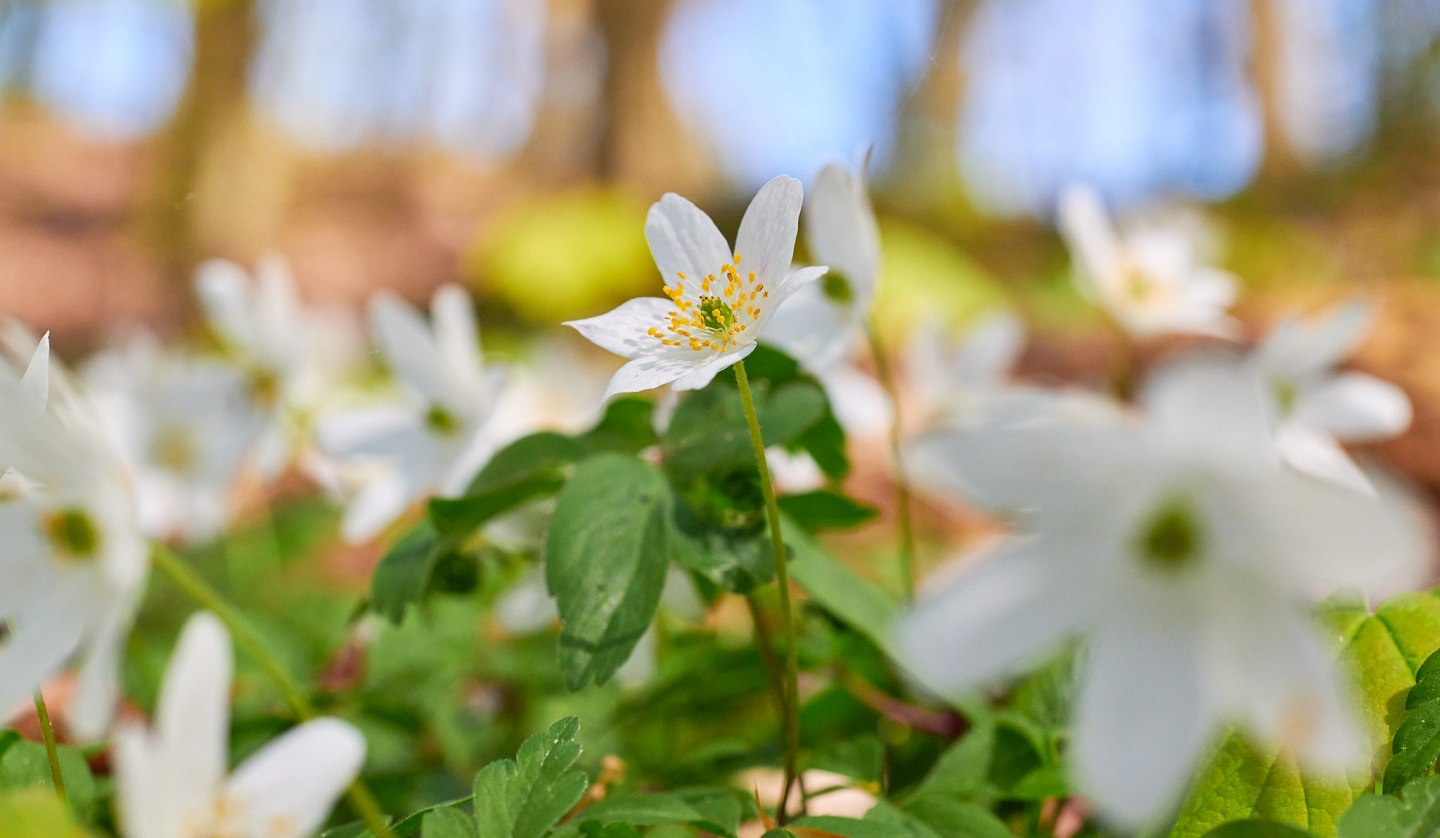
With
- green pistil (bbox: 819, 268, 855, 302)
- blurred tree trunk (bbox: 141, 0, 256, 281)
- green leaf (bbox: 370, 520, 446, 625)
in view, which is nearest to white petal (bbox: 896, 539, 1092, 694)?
green leaf (bbox: 370, 520, 446, 625)

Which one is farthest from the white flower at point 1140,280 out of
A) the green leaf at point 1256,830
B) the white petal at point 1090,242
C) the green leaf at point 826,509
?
the green leaf at point 1256,830

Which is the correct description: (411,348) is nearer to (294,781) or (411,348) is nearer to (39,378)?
(39,378)

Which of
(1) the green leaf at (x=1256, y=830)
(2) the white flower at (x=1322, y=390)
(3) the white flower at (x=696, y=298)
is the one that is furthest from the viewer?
(2) the white flower at (x=1322, y=390)

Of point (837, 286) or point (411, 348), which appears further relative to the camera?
point (411, 348)

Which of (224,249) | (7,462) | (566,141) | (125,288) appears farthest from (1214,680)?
(566,141)

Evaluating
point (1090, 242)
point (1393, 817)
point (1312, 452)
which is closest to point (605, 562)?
point (1393, 817)

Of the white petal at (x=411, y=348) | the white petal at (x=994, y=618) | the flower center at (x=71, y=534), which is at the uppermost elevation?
the white petal at (x=994, y=618)

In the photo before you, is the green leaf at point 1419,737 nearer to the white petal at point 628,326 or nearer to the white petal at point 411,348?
the white petal at point 628,326

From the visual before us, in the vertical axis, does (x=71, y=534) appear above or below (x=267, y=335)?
above
